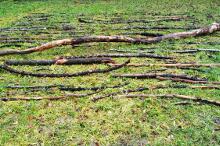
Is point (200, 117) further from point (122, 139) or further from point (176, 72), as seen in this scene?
point (176, 72)

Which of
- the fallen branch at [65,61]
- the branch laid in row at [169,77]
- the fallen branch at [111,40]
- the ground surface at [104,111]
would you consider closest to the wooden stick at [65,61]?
the fallen branch at [65,61]

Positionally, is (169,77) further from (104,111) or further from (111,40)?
(111,40)

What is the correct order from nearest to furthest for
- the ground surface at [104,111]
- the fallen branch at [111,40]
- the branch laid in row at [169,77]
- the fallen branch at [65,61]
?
the ground surface at [104,111], the branch laid in row at [169,77], the fallen branch at [65,61], the fallen branch at [111,40]

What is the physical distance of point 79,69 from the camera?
6.43 m

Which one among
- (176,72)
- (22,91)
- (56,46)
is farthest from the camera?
(56,46)

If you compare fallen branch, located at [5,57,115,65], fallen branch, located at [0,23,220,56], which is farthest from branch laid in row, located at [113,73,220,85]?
Answer: fallen branch, located at [0,23,220,56]

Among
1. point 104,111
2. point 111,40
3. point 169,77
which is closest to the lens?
point 104,111

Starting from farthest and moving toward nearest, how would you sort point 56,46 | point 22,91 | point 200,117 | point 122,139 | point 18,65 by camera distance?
point 56,46
point 18,65
point 22,91
point 200,117
point 122,139

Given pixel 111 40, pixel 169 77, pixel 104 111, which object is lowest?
pixel 104 111

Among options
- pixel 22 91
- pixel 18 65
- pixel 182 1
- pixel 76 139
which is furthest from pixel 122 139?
pixel 182 1

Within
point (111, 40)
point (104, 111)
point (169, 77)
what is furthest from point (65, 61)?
point (104, 111)

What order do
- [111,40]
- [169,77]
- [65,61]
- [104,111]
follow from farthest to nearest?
[111,40] < [65,61] < [169,77] < [104,111]

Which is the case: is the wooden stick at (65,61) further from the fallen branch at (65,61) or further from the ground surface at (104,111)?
the ground surface at (104,111)

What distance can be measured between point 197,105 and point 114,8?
345 inches
